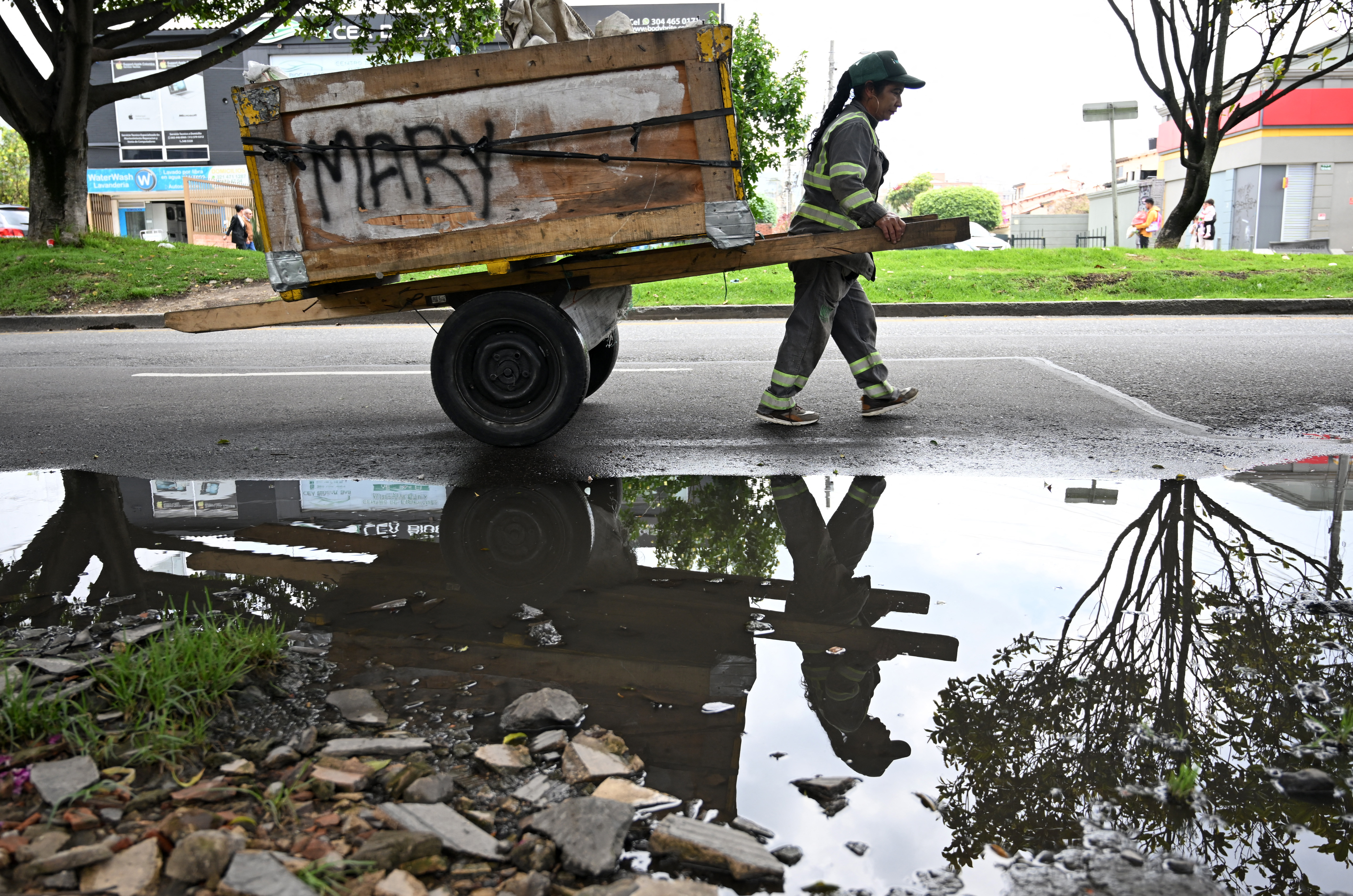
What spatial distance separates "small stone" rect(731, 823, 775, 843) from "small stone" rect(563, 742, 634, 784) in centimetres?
26

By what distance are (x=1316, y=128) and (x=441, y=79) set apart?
3898cm

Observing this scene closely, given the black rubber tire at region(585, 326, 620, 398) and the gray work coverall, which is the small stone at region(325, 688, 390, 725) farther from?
the black rubber tire at region(585, 326, 620, 398)

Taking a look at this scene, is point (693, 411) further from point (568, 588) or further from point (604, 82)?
point (568, 588)

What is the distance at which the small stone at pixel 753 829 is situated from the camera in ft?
5.94

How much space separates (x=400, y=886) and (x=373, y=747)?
506mm

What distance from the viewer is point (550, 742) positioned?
2104mm

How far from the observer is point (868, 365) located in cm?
551

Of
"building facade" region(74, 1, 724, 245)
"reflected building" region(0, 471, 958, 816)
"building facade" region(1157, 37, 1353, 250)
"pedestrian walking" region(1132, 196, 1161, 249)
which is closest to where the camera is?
"reflected building" region(0, 471, 958, 816)

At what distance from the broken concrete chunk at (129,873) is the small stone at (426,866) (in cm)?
41

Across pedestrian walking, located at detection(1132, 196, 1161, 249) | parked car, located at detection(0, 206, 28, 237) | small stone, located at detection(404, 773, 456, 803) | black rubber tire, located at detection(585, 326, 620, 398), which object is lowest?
small stone, located at detection(404, 773, 456, 803)

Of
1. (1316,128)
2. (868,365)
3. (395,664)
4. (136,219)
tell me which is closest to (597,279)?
(868,365)

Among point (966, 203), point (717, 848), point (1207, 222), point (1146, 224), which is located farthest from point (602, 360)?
point (966, 203)

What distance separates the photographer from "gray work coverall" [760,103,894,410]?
4.92m

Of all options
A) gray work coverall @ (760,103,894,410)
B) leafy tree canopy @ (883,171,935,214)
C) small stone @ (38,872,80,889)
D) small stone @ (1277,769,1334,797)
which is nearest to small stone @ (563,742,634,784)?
small stone @ (38,872,80,889)
